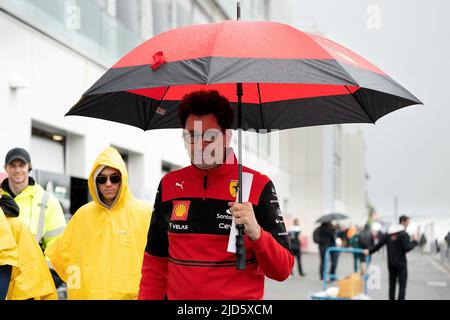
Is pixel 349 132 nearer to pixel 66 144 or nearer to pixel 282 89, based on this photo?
pixel 66 144

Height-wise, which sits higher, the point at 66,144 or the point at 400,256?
the point at 66,144

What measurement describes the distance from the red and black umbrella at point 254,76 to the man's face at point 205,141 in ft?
0.45

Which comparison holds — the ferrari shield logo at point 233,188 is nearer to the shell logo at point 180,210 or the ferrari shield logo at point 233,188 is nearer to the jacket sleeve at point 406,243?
the shell logo at point 180,210

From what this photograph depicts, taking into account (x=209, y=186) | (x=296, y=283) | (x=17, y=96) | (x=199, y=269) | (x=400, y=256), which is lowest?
(x=296, y=283)

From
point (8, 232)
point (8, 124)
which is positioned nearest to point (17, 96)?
point (8, 124)

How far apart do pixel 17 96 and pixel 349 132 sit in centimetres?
7529

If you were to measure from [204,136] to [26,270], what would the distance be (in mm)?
2192

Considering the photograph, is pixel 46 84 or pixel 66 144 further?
pixel 66 144

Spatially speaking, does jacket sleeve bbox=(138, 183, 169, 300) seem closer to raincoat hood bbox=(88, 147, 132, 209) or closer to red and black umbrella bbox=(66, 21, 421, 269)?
red and black umbrella bbox=(66, 21, 421, 269)

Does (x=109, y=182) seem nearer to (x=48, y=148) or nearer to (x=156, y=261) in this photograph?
(x=156, y=261)

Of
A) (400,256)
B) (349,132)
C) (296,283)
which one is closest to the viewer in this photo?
(400,256)

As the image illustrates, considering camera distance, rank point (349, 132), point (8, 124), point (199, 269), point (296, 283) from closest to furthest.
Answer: point (199, 269), point (8, 124), point (296, 283), point (349, 132)

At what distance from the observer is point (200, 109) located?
3.05 metres

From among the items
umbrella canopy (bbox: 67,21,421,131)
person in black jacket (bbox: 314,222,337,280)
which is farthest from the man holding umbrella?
person in black jacket (bbox: 314,222,337,280)
